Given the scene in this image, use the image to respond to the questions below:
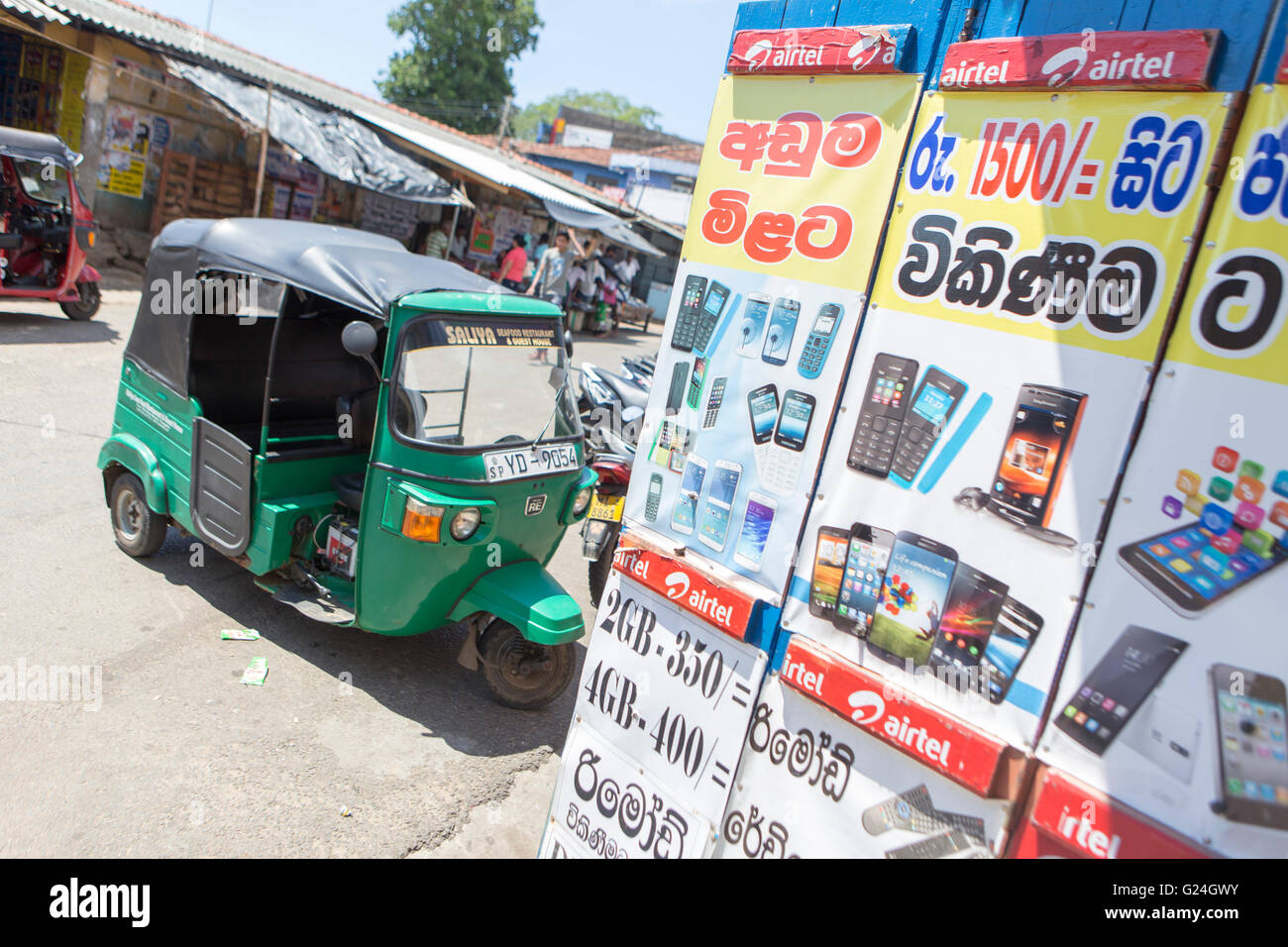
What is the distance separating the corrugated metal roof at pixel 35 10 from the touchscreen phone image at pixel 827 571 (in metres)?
13.3

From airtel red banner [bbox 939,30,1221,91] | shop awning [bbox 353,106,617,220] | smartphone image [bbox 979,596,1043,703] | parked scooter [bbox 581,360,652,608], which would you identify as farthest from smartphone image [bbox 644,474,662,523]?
shop awning [bbox 353,106,617,220]

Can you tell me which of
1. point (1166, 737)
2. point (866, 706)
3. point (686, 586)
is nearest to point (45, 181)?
point (686, 586)

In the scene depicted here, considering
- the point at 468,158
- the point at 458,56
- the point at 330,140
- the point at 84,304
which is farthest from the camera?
the point at 458,56

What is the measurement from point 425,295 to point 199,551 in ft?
8.56

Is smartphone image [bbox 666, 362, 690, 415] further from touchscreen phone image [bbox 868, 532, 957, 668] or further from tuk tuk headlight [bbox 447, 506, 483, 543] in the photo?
tuk tuk headlight [bbox 447, 506, 483, 543]

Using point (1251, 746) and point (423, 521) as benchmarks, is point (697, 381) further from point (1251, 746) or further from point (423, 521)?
point (423, 521)

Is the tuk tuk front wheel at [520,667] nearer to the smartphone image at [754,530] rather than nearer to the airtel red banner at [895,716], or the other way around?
the smartphone image at [754,530]

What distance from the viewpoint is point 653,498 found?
2.90 meters

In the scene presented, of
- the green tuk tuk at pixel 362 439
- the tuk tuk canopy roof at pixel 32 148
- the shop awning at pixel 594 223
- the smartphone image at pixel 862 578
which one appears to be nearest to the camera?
the smartphone image at pixel 862 578

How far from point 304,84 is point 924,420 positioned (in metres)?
18.3

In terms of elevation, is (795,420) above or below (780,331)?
below

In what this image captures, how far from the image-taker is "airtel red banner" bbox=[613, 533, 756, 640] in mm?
2570

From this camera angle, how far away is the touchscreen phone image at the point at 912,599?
215 centimetres

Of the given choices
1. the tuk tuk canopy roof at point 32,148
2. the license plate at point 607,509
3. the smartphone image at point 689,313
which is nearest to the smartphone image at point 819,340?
the smartphone image at point 689,313
